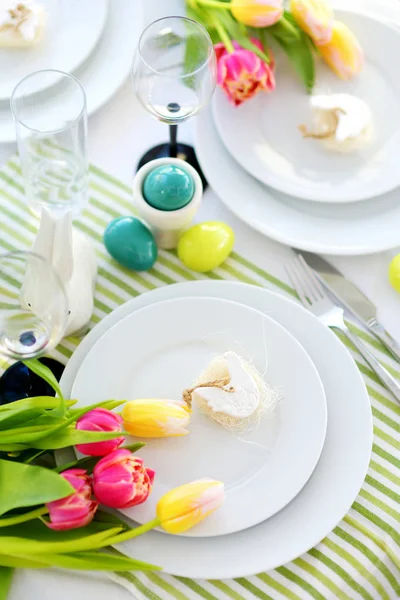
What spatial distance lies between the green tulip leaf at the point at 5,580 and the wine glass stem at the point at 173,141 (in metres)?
0.57

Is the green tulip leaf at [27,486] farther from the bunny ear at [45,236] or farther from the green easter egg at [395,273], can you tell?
the green easter egg at [395,273]

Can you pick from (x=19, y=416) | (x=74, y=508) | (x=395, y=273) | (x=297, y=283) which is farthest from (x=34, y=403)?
(x=395, y=273)

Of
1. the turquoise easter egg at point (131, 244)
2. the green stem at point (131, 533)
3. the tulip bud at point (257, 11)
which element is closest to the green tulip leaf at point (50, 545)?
the green stem at point (131, 533)

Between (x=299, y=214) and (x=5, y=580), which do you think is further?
(x=299, y=214)

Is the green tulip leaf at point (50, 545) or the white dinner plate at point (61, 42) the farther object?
the white dinner plate at point (61, 42)

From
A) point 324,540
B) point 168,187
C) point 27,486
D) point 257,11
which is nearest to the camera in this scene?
point 27,486

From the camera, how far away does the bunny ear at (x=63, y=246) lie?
31.3 inches

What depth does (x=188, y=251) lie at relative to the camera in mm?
966

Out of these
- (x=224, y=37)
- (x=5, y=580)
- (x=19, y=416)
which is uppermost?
(x=224, y=37)

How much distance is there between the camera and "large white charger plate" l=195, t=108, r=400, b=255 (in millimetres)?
986

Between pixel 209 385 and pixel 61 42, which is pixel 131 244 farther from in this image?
pixel 61 42

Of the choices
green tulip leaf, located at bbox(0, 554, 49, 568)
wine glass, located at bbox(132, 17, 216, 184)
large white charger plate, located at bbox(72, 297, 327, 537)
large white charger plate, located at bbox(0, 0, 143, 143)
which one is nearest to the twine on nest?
large white charger plate, located at bbox(72, 297, 327, 537)

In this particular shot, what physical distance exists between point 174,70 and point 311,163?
0.72 ft

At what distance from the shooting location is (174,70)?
39.4 inches
